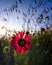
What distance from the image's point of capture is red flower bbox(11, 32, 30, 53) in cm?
143

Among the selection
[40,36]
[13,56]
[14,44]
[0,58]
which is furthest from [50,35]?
[14,44]

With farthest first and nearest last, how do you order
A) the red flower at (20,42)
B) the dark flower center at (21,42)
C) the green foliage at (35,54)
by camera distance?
the green foliage at (35,54)
the dark flower center at (21,42)
the red flower at (20,42)

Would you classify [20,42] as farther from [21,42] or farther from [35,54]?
[35,54]

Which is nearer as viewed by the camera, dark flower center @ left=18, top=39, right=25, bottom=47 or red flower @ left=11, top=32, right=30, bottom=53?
red flower @ left=11, top=32, right=30, bottom=53

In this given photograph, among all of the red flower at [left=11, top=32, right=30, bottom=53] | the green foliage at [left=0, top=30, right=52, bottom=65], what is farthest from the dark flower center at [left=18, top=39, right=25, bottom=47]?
the green foliage at [left=0, top=30, right=52, bottom=65]

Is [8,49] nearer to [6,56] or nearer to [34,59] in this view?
[6,56]

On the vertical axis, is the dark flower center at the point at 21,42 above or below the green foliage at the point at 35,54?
above

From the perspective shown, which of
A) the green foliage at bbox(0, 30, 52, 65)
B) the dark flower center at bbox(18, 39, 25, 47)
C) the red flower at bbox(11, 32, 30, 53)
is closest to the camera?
the red flower at bbox(11, 32, 30, 53)

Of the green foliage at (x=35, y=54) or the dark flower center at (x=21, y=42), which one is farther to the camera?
the green foliage at (x=35, y=54)

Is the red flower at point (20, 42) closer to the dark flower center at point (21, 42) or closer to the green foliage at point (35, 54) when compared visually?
the dark flower center at point (21, 42)

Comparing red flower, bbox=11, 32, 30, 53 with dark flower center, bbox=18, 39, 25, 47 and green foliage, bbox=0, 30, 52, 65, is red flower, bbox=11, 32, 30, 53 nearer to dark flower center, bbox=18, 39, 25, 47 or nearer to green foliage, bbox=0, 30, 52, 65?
dark flower center, bbox=18, 39, 25, 47

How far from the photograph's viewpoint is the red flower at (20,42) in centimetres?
143

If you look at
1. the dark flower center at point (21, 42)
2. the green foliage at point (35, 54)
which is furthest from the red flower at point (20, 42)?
the green foliage at point (35, 54)

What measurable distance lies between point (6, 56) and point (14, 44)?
30.9 inches
